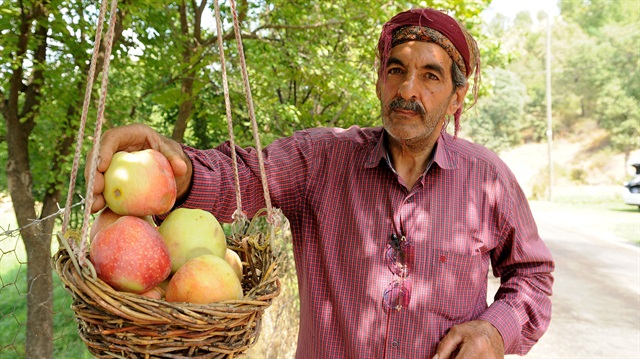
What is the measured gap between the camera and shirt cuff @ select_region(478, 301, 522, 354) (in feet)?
6.76

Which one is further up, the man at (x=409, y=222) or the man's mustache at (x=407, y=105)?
the man's mustache at (x=407, y=105)

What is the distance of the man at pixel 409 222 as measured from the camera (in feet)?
6.63

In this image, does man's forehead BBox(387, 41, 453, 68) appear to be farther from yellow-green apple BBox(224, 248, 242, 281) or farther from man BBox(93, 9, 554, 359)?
yellow-green apple BBox(224, 248, 242, 281)

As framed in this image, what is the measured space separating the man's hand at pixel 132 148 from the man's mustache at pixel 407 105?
75cm

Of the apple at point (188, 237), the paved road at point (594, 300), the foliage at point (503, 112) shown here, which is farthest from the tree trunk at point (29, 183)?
the foliage at point (503, 112)

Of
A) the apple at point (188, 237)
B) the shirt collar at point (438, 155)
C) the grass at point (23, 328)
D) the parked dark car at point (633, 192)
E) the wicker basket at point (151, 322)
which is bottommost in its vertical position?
the parked dark car at point (633, 192)

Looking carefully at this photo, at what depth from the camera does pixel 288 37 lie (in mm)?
6422

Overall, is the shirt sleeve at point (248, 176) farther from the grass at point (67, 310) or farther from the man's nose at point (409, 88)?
the grass at point (67, 310)

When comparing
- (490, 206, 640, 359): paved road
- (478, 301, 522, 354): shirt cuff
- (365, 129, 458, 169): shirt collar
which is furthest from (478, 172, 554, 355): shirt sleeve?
(490, 206, 640, 359): paved road

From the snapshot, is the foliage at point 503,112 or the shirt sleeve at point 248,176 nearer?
the shirt sleeve at point 248,176

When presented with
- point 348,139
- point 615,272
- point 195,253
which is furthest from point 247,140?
point 615,272

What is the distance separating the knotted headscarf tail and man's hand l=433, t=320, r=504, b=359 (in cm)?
92

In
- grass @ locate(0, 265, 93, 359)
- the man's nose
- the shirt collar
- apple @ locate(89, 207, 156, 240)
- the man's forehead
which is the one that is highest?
the man's forehead

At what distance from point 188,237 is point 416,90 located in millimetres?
1001
